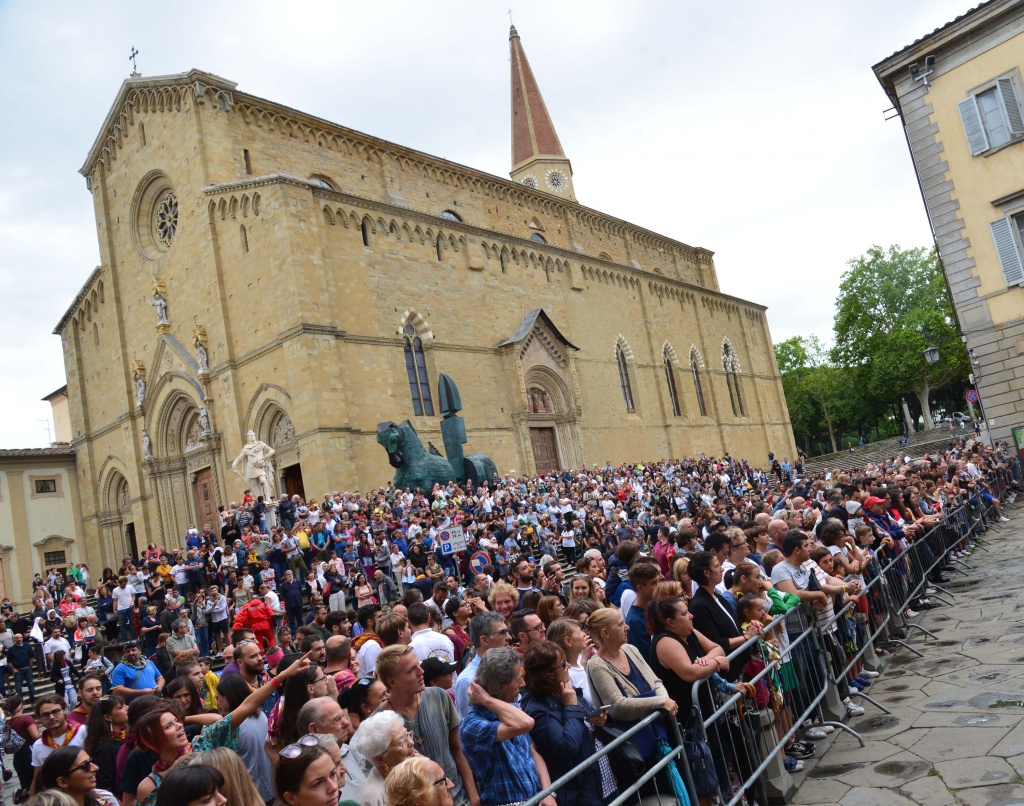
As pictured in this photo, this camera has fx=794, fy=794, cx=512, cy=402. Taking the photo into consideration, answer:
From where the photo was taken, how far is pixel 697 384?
42469 millimetres

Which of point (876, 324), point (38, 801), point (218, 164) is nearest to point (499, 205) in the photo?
point (218, 164)

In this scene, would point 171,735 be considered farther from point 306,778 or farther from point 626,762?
point 626,762

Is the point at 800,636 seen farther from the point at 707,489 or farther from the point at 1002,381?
the point at 707,489

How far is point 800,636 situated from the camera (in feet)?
20.1

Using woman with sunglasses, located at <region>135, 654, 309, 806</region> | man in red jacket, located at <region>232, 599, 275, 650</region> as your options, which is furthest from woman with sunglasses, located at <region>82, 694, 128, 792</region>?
man in red jacket, located at <region>232, 599, 275, 650</region>

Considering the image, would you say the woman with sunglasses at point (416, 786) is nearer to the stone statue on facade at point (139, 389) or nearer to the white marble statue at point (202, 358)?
the white marble statue at point (202, 358)

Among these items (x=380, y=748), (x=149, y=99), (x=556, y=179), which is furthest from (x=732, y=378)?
(x=380, y=748)

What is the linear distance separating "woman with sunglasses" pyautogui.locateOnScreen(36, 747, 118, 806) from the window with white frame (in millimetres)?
21763

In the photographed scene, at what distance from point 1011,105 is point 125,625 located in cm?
2267

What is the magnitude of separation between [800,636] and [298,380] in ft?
65.2

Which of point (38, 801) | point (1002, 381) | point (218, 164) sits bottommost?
point (38, 801)

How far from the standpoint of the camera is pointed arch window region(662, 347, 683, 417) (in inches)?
1571

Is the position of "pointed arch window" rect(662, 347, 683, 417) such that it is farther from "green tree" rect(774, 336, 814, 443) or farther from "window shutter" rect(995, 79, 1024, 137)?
"green tree" rect(774, 336, 814, 443)

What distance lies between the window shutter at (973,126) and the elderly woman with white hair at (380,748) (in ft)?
69.1
